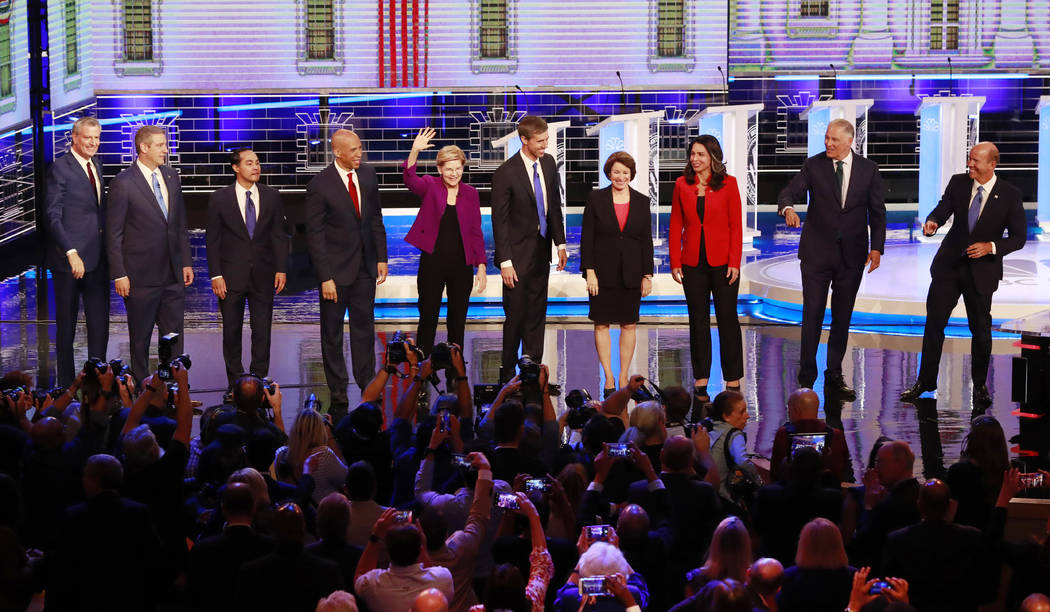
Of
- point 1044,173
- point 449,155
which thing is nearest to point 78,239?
point 449,155

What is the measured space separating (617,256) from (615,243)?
0.07 m

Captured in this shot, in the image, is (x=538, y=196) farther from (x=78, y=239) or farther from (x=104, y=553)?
(x=104, y=553)

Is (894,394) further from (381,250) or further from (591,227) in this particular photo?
(381,250)

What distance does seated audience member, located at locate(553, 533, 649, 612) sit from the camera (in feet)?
9.23

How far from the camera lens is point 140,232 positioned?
21.5 feet

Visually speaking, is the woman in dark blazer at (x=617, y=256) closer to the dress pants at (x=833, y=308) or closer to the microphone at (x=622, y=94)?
the dress pants at (x=833, y=308)

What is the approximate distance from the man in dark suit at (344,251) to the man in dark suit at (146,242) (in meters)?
0.72

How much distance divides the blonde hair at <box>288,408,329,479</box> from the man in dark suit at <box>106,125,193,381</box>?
264 centimetres

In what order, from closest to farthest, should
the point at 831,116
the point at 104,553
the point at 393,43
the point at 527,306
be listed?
the point at 104,553 < the point at 527,306 < the point at 831,116 < the point at 393,43

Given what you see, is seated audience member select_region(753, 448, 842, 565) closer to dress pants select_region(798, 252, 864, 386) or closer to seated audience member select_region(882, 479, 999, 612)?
seated audience member select_region(882, 479, 999, 612)

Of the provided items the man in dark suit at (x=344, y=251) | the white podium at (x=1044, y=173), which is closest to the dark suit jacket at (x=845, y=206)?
the man in dark suit at (x=344, y=251)

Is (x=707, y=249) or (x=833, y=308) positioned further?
(x=833, y=308)

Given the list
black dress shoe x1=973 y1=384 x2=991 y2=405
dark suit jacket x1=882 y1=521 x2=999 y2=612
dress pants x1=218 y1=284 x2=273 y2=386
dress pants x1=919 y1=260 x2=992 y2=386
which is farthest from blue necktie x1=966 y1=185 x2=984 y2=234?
dress pants x1=218 y1=284 x2=273 y2=386

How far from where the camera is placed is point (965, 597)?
326 cm
